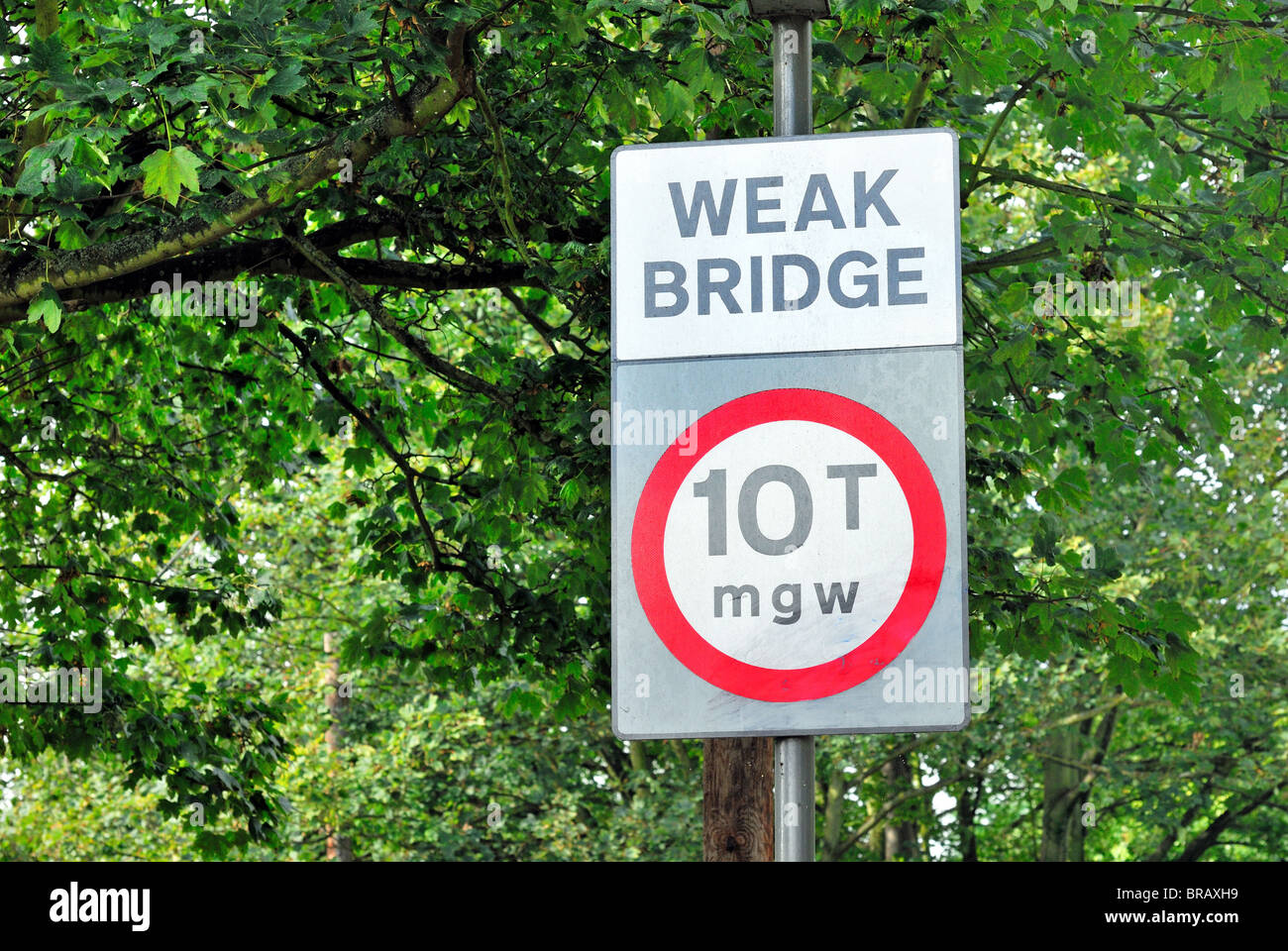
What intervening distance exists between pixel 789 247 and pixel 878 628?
0.67 metres

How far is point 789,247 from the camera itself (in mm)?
2477

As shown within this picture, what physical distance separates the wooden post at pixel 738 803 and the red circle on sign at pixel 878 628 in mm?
4347

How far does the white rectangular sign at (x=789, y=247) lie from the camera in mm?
2426

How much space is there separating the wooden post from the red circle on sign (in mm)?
4347

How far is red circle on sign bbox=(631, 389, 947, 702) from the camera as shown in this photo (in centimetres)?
230

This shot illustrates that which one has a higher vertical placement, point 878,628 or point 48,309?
point 48,309

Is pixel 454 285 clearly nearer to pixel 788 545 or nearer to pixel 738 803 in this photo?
Answer: pixel 738 803

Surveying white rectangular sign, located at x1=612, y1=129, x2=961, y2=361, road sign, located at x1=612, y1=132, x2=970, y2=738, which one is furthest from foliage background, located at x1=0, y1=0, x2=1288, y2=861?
road sign, located at x1=612, y1=132, x2=970, y2=738

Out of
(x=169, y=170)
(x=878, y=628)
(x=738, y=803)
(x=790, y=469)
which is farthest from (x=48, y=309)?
(x=878, y=628)

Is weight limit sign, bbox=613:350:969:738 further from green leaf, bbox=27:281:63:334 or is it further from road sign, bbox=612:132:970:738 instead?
green leaf, bbox=27:281:63:334

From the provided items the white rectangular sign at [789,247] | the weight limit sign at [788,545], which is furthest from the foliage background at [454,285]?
the weight limit sign at [788,545]

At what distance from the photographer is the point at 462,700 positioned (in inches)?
716
